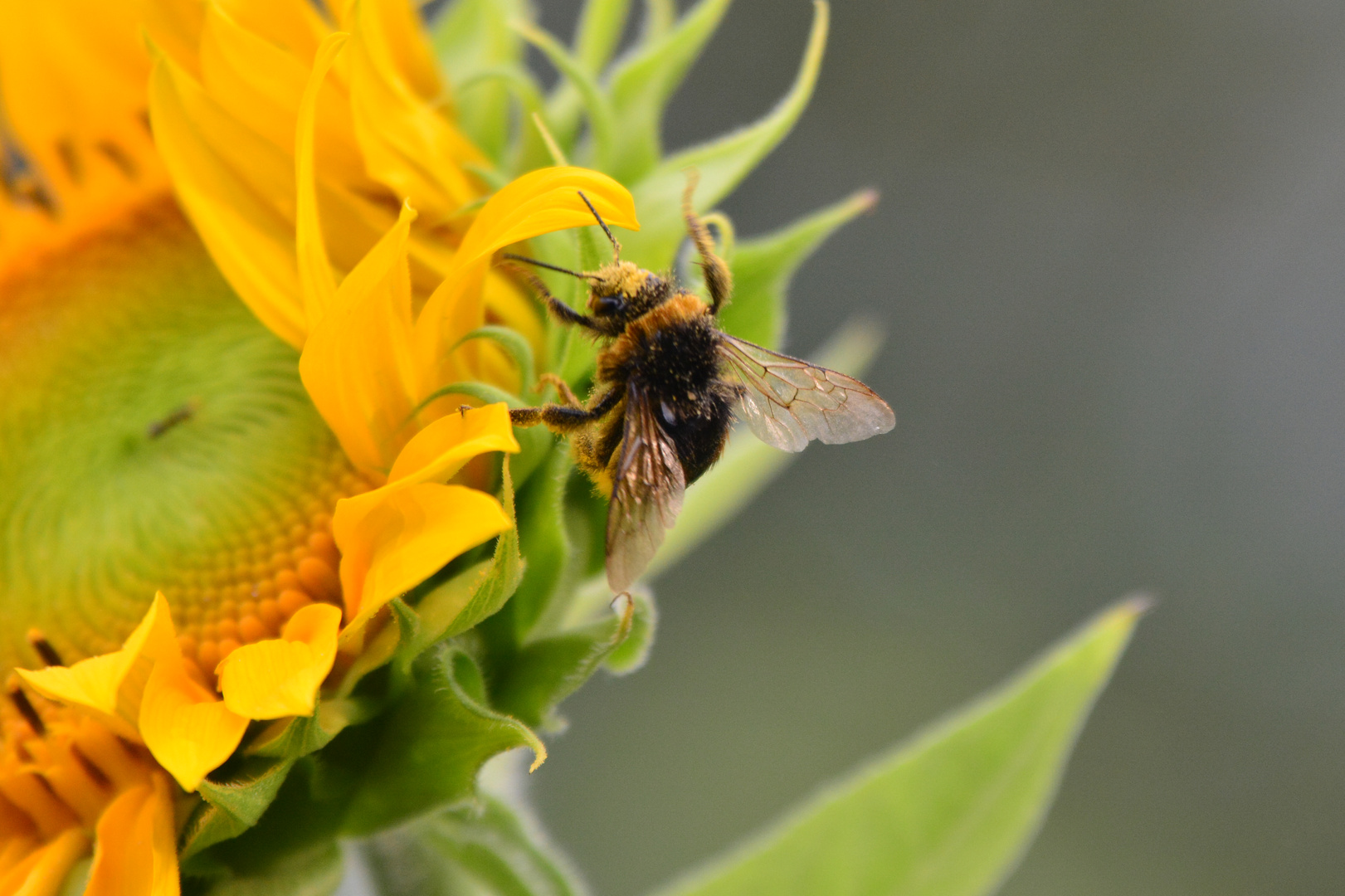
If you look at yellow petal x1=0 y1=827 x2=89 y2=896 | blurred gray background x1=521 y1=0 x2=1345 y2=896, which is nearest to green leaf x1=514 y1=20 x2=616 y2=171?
yellow petal x1=0 y1=827 x2=89 y2=896

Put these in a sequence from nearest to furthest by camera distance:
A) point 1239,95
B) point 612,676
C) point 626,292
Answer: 1. point 612,676
2. point 626,292
3. point 1239,95

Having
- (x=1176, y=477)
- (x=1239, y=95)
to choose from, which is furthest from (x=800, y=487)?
(x=1239, y=95)

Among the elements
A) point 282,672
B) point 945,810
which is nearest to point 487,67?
point 282,672

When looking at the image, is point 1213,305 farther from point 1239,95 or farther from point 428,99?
point 428,99

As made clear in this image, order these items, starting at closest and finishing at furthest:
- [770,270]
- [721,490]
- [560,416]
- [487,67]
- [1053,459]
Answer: [560,416]
[770,270]
[487,67]
[721,490]
[1053,459]

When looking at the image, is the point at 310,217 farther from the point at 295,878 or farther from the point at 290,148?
the point at 295,878

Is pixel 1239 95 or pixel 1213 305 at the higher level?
pixel 1239 95
